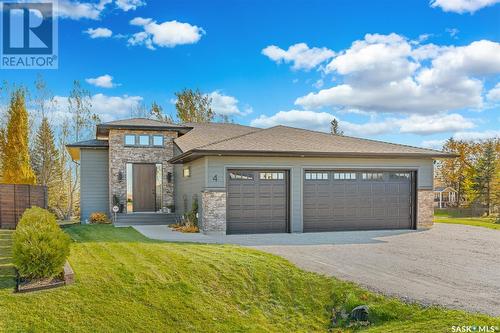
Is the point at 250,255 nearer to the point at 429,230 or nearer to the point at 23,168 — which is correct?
the point at 429,230

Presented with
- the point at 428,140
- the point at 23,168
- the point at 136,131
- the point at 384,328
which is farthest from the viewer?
the point at 428,140

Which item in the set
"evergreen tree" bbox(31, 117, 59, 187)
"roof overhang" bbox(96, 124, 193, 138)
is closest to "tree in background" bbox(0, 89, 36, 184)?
"evergreen tree" bbox(31, 117, 59, 187)

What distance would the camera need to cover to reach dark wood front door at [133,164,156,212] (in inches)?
754

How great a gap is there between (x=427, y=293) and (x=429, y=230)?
10.1m

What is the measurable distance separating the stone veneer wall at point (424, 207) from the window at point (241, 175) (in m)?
6.99

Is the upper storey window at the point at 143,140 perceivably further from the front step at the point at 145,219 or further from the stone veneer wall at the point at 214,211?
the stone veneer wall at the point at 214,211

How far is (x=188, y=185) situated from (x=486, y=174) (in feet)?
98.8

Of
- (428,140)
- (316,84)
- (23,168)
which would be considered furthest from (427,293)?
(428,140)

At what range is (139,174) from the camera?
1919 cm

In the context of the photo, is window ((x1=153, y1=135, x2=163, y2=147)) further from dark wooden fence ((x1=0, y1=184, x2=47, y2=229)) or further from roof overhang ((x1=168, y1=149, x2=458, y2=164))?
dark wooden fence ((x1=0, y1=184, x2=47, y2=229))

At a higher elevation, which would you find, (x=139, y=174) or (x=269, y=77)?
(x=269, y=77)

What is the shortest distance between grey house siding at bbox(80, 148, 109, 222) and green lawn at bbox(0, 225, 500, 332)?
11.2 meters

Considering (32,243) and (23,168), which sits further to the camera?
(23,168)

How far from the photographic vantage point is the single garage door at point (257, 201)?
14.4m
